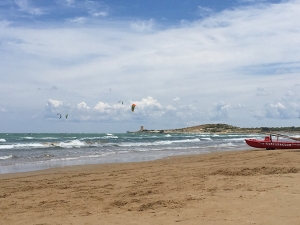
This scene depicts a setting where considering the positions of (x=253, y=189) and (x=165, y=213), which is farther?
(x=253, y=189)

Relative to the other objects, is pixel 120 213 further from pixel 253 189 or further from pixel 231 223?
pixel 253 189

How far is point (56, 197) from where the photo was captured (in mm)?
7297

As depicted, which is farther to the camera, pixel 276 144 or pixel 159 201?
pixel 276 144

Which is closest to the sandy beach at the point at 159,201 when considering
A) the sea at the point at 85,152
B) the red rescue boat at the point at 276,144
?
the sea at the point at 85,152

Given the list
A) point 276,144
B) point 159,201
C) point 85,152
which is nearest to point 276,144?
point 276,144

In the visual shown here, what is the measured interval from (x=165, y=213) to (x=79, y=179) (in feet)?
17.1

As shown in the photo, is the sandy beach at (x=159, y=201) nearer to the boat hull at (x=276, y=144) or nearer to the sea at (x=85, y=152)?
the sea at (x=85, y=152)

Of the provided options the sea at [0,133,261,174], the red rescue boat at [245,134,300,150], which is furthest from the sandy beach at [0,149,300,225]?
the red rescue boat at [245,134,300,150]

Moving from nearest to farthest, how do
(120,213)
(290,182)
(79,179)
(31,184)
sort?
(120,213) → (290,182) → (31,184) → (79,179)

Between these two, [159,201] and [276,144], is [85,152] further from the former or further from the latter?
[159,201]

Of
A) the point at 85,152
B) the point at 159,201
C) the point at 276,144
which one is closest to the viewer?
the point at 159,201

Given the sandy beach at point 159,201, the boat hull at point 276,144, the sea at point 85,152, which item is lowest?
the sea at point 85,152

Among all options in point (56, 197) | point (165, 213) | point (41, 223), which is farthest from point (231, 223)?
point (56, 197)

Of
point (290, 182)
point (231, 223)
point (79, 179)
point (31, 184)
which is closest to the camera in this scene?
point (231, 223)
